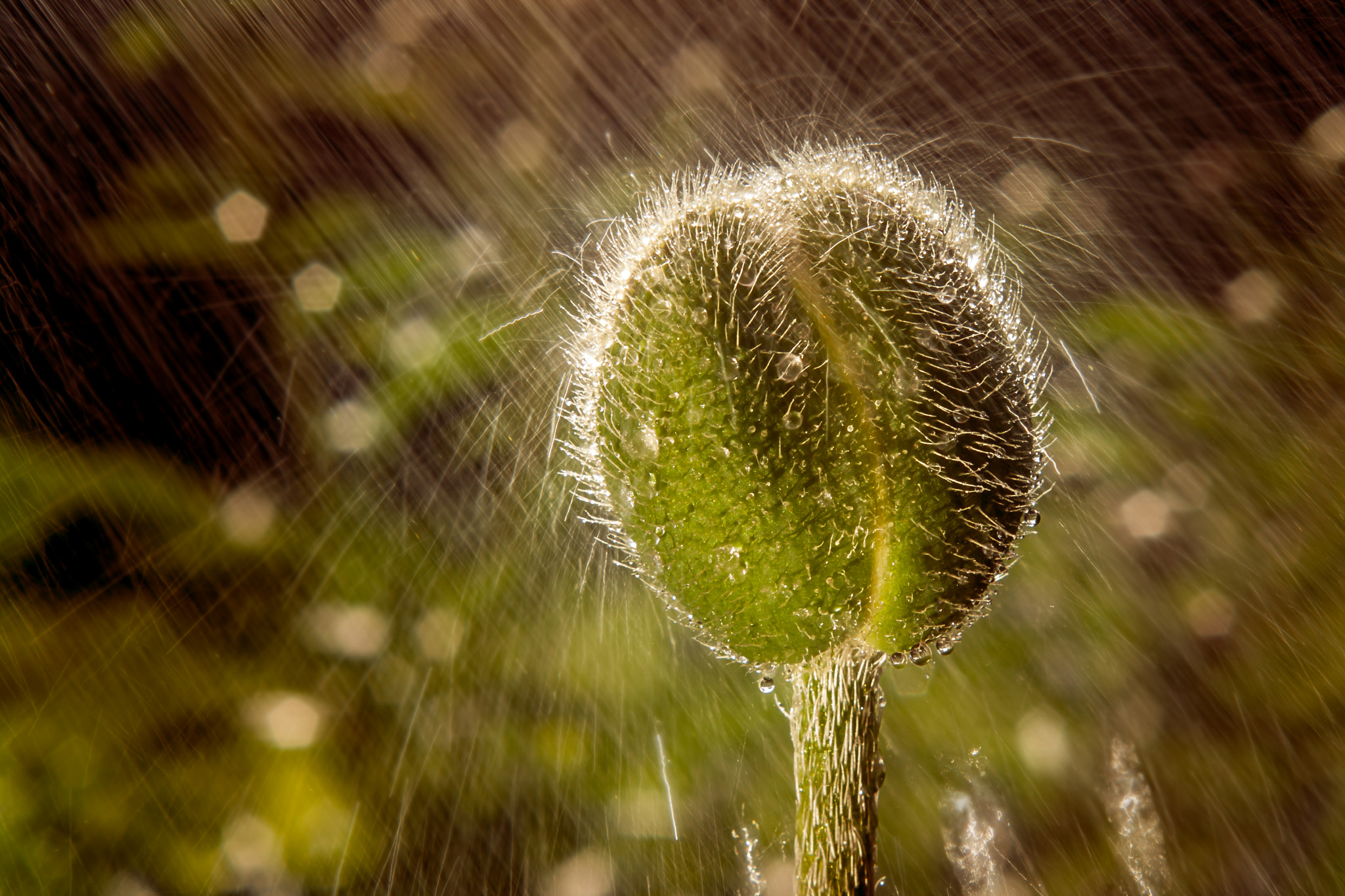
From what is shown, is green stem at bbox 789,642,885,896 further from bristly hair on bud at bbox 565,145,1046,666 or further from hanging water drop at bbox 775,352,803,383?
hanging water drop at bbox 775,352,803,383

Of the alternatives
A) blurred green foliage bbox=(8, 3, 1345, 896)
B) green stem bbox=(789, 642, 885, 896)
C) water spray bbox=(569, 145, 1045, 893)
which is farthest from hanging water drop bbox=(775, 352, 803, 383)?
blurred green foliage bbox=(8, 3, 1345, 896)

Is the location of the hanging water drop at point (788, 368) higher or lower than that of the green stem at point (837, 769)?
higher

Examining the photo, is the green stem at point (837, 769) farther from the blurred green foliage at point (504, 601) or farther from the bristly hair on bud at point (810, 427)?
the blurred green foliage at point (504, 601)

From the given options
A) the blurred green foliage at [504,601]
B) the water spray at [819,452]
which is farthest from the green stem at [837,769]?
the blurred green foliage at [504,601]

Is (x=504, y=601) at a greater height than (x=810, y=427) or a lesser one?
greater

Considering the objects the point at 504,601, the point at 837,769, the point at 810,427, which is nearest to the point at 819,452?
the point at 810,427

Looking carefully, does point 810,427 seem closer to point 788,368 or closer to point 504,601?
point 788,368
